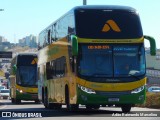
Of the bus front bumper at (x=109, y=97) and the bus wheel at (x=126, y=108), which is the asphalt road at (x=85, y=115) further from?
the bus front bumper at (x=109, y=97)

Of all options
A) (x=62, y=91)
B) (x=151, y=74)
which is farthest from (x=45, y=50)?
(x=151, y=74)

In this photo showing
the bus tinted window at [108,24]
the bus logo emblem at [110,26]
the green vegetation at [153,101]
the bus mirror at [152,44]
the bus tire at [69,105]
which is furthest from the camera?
the green vegetation at [153,101]

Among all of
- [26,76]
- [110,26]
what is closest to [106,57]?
[110,26]

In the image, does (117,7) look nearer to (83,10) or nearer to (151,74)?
(83,10)

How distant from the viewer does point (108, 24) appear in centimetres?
2331

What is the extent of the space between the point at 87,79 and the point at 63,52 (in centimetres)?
314

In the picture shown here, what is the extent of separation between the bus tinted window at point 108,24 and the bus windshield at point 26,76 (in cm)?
1920

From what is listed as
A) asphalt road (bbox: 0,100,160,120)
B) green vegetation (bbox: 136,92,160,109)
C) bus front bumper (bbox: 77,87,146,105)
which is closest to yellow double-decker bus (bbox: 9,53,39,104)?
green vegetation (bbox: 136,92,160,109)

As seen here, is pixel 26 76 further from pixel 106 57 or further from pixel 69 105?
pixel 106 57

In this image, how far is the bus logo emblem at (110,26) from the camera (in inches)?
914

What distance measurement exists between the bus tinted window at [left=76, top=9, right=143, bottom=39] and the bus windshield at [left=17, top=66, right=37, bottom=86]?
19203 millimetres

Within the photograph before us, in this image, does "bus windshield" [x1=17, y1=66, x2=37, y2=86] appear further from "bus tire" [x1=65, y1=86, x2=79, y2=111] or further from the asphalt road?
"bus tire" [x1=65, y1=86, x2=79, y2=111]

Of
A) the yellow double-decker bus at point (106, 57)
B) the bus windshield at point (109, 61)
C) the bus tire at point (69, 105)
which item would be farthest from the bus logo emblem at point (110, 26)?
the bus tire at point (69, 105)

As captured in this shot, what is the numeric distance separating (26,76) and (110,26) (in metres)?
20.1
